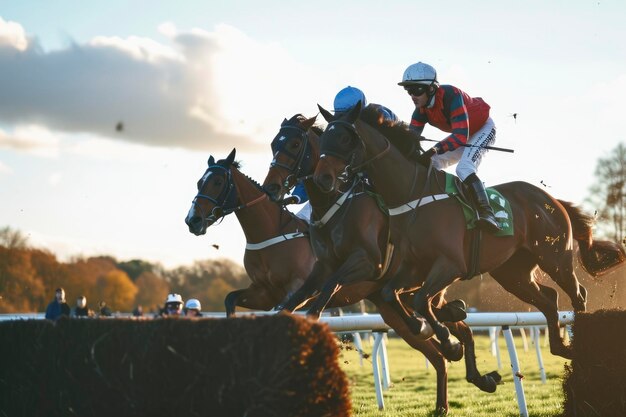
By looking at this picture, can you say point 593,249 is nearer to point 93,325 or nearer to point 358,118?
point 358,118

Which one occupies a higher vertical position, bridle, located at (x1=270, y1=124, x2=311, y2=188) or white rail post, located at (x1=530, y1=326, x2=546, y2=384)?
bridle, located at (x1=270, y1=124, x2=311, y2=188)

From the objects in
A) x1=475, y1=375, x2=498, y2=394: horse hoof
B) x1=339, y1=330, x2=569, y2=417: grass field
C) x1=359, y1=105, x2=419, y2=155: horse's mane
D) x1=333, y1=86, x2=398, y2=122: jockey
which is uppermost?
x1=333, y1=86, x2=398, y2=122: jockey

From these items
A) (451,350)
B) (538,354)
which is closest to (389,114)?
(451,350)

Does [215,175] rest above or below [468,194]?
above

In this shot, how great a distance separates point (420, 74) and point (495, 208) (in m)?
1.06

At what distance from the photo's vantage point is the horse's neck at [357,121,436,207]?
6.01 m

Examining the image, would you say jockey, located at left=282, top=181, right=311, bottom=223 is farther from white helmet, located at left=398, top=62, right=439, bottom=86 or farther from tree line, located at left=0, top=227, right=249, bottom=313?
Result: tree line, located at left=0, top=227, right=249, bottom=313

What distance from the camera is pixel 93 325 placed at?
14.1ft

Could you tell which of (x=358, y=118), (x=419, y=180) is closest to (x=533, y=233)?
(x=419, y=180)

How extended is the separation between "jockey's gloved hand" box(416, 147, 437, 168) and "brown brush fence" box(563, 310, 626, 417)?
1.37 meters

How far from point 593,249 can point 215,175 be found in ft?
10.3

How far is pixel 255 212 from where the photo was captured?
298 inches

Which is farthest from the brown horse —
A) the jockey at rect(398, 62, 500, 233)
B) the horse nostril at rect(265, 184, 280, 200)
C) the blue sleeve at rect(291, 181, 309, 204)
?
the blue sleeve at rect(291, 181, 309, 204)

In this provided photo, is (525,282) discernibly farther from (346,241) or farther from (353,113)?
(353,113)
